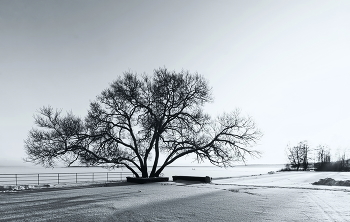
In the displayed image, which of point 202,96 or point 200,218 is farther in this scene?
point 202,96

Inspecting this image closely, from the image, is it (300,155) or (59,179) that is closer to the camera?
(59,179)

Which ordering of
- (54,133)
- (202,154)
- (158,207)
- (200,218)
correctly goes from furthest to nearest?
(202,154) < (54,133) < (158,207) < (200,218)

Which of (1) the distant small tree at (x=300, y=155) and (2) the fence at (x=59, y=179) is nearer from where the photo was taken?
(2) the fence at (x=59, y=179)

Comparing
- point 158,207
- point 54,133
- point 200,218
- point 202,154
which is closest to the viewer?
point 200,218

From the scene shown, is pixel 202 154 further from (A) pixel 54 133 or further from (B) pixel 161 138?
(A) pixel 54 133

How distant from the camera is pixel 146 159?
2839 cm

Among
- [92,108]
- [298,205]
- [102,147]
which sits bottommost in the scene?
[298,205]

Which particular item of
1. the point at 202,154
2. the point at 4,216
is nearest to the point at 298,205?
the point at 4,216

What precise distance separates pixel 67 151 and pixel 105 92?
6407 mm

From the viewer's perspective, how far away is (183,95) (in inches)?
1099

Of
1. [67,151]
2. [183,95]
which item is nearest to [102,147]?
[67,151]

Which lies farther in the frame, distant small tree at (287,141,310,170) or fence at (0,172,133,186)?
distant small tree at (287,141,310,170)

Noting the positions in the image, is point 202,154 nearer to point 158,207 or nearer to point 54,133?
point 54,133

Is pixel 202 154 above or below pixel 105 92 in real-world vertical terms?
below
